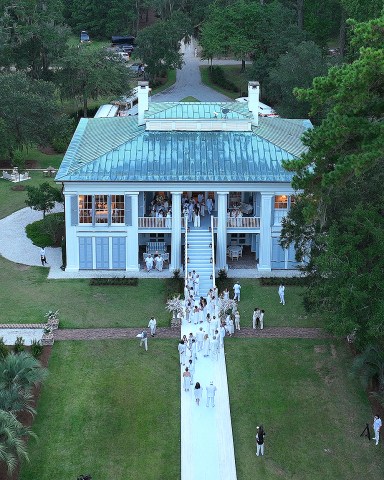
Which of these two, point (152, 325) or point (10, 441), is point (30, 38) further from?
point (10, 441)

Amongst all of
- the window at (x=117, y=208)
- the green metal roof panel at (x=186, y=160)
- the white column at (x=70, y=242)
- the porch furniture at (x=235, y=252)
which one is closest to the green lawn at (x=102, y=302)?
the white column at (x=70, y=242)

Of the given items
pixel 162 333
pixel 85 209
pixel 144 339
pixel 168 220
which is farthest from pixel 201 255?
pixel 144 339

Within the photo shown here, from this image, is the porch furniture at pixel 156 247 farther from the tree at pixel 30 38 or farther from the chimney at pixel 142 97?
the tree at pixel 30 38

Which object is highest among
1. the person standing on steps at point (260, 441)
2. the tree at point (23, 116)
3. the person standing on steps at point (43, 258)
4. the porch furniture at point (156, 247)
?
the tree at point (23, 116)

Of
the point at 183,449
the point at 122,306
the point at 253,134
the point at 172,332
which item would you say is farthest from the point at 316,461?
the point at 253,134

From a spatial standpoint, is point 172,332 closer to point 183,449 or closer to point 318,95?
point 183,449

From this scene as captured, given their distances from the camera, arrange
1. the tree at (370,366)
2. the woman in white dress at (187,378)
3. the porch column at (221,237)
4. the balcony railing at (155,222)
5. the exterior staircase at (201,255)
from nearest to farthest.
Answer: the tree at (370,366)
the woman in white dress at (187,378)
the exterior staircase at (201,255)
the balcony railing at (155,222)
the porch column at (221,237)
